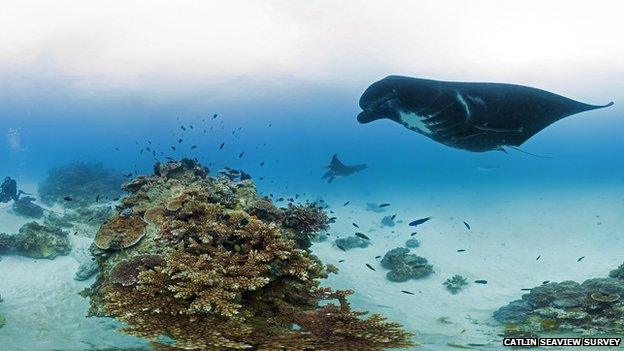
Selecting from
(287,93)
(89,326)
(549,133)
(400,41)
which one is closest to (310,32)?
(400,41)

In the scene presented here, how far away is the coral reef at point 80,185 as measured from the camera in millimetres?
22083

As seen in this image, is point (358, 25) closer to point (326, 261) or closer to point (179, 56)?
point (179, 56)

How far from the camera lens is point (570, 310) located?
8.98 meters

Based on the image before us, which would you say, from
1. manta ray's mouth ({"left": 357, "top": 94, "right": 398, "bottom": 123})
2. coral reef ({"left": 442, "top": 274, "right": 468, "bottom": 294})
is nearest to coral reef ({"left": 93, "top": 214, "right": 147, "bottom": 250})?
manta ray's mouth ({"left": 357, "top": 94, "right": 398, "bottom": 123})

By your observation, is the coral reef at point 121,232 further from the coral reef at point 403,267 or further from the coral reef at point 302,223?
the coral reef at point 403,267

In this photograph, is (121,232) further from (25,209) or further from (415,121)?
(25,209)

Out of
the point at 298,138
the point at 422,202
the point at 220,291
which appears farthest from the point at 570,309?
the point at 298,138

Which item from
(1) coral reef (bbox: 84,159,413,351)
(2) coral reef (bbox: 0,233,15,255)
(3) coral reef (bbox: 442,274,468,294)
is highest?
(3) coral reef (bbox: 442,274,468,294)

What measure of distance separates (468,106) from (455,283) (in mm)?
7478

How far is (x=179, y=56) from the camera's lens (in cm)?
3169

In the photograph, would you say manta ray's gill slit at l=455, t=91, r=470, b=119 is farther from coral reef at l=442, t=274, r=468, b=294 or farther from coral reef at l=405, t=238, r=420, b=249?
coral reef at l=405, t=238, r=420, b=249

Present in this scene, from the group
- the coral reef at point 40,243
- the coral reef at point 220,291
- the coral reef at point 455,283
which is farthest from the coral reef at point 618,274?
the coral reef at point 40,243

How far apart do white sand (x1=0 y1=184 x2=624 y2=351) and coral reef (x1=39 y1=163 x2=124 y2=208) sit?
4414 mm

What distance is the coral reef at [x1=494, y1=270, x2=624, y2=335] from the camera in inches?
327
